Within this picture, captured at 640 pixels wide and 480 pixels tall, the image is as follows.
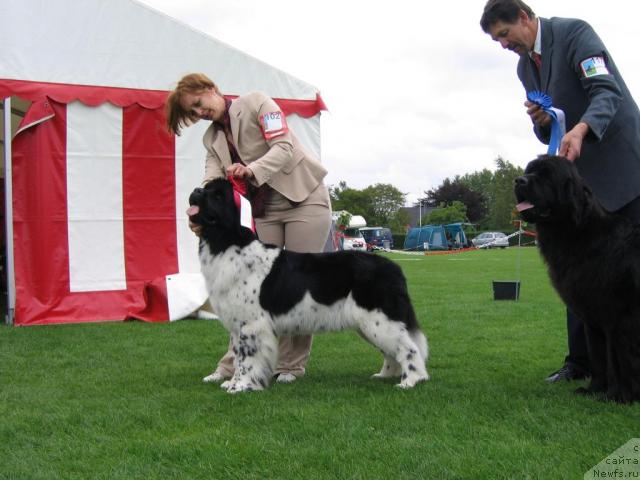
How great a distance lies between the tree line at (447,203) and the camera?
68.6 metres

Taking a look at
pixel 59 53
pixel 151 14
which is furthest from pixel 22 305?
pixel 151 14

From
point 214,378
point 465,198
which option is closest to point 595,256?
A: point 214,378

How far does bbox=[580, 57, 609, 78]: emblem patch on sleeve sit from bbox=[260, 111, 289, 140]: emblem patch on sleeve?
1.96 m

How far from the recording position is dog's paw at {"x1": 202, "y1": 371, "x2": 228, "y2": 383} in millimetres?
4590

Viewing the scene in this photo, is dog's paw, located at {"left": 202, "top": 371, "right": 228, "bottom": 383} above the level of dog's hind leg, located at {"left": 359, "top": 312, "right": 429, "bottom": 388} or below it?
below

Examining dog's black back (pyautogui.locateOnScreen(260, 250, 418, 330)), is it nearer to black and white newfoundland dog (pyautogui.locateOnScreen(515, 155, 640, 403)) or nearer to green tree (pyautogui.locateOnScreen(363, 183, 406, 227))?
black and white newfoundland dog (pyautogui.locateOnScreen(515, 155, 640, 403))

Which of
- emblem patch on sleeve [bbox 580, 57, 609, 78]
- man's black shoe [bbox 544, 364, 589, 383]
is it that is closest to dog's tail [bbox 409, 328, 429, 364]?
man's black shoe [bbox 544, 364, 589, 383]

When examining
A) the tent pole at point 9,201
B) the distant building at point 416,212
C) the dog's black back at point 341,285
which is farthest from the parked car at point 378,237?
the dog's black back at point 341,285

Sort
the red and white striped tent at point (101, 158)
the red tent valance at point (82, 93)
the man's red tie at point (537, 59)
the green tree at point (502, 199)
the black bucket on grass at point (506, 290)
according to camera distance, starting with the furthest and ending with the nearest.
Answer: the green tree at point (502, 199)
the black bucket on grass at point (506, 290)
the red and white striped tent at point (101, 158)
the red tent valance at point (82, 93)
the man's red tie at point (537, 59)

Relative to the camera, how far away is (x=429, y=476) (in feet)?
8.26

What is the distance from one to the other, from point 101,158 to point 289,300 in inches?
186

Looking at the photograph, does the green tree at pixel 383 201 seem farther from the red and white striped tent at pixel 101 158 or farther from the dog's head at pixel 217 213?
the dog's head at pixel 217 213

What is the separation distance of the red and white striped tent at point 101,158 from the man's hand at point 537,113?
16.5 ft

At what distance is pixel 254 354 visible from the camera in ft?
13.9
